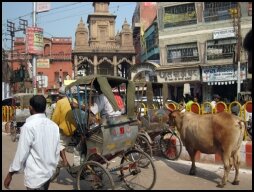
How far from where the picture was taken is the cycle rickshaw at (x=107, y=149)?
19.9 feet

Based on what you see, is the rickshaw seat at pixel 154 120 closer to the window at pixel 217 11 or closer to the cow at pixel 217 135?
the cow at pixel 217 135

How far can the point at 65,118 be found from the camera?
693cm

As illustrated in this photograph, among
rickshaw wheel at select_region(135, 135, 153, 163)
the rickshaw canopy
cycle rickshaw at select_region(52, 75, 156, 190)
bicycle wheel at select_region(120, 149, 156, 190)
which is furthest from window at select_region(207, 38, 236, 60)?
bicycle wheel at select_region(120, 149, 156, 190)

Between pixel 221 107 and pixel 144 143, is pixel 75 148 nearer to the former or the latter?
pixel 144 143

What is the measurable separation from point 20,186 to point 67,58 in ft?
158

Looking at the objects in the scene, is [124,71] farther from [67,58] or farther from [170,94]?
[170,94]

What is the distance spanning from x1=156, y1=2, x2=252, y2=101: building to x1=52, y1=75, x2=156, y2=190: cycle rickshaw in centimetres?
1897

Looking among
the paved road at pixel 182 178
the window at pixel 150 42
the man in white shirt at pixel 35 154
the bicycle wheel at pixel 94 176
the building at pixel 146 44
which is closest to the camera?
the man in white shirt at pixel 35 154

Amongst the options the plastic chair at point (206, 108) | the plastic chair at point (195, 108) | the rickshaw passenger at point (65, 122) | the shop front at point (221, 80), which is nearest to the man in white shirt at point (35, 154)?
the rickshaw passenger at point (65, 122)

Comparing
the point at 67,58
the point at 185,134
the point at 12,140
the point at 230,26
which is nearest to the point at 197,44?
the point at 230,26

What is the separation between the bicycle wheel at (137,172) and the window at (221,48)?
2066cm

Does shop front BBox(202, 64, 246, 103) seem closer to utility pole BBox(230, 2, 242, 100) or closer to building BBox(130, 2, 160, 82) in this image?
utility pole BBox(230, 2, 242, 100)

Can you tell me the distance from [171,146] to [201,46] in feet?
61.7

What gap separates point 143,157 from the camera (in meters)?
6.49
